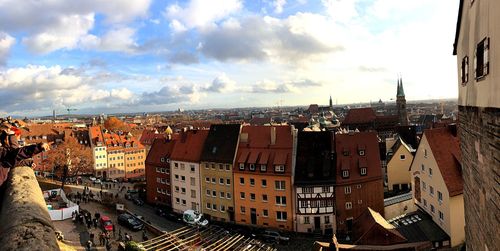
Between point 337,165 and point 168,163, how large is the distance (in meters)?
20.1

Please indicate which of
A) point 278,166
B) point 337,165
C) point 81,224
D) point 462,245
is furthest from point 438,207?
point 81,224

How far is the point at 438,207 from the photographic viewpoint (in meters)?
28.0

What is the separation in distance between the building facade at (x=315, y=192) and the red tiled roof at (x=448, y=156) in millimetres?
9877

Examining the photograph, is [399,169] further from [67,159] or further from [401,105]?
[401,105]

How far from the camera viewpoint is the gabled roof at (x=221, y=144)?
→ 4094 cm

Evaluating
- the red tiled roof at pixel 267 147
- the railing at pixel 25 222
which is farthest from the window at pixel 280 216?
the railing at pixel 25 222

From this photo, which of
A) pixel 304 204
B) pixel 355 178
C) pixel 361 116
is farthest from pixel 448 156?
pixel 361 116

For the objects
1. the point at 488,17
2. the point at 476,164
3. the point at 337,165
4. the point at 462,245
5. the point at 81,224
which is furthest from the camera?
the point at 337,165

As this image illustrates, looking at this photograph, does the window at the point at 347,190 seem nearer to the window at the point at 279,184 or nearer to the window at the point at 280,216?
the window at the point at 279,184

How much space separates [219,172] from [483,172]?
33.3m

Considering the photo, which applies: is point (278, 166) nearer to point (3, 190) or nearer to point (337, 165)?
point (337, 165)

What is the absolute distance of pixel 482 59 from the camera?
29.4ft

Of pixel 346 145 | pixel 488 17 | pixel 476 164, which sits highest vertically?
pixel 488 17

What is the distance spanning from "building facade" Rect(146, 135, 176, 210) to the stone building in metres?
37.8
